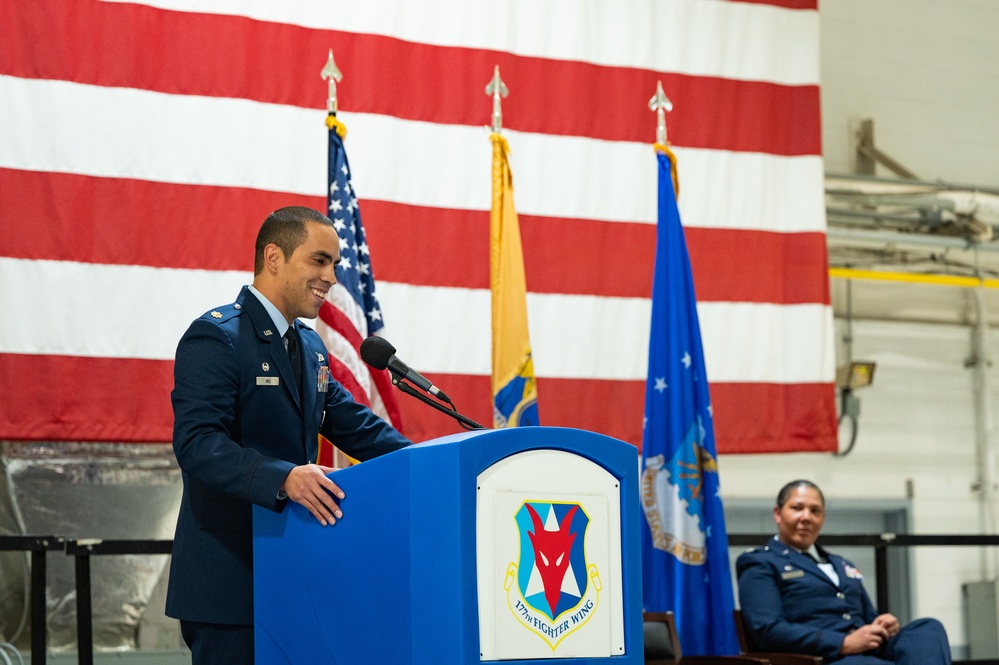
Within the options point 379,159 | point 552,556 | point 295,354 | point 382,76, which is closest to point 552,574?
point 552,556

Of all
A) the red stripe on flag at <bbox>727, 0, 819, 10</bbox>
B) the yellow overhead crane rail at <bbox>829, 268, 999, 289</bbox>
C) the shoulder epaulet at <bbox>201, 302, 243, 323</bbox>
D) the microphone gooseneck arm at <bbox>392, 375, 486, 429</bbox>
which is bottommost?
the microphone gooseneck arm at <bbox>392, 375, 486, 429</bbox>

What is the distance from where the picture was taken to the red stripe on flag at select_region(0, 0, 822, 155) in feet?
12.9

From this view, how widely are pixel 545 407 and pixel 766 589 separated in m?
0.99

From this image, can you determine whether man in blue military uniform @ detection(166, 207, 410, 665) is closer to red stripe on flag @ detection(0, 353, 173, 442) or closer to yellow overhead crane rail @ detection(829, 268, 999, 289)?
red stripe on flag @ detection(0, 353, 173, 442)

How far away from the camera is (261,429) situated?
1895 millimetres

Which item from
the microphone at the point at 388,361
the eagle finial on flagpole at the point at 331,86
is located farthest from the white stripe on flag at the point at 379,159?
the microphone at the point at 388,361

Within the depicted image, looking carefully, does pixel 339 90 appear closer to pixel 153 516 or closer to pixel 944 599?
pixel 153 516

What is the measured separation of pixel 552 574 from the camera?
5.15 feet

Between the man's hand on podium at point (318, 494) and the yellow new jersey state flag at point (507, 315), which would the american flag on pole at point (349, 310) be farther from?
the man's hand on podium at point (318, 494)

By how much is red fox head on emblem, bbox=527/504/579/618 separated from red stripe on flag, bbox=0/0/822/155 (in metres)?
2.90

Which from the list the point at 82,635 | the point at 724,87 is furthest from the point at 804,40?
the point at 82,635

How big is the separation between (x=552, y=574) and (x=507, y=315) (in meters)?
2.25

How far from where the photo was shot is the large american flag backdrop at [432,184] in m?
3.82

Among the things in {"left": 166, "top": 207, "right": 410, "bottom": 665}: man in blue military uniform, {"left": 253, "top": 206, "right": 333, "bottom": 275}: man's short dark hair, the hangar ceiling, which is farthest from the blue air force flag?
the hangar ceiling
